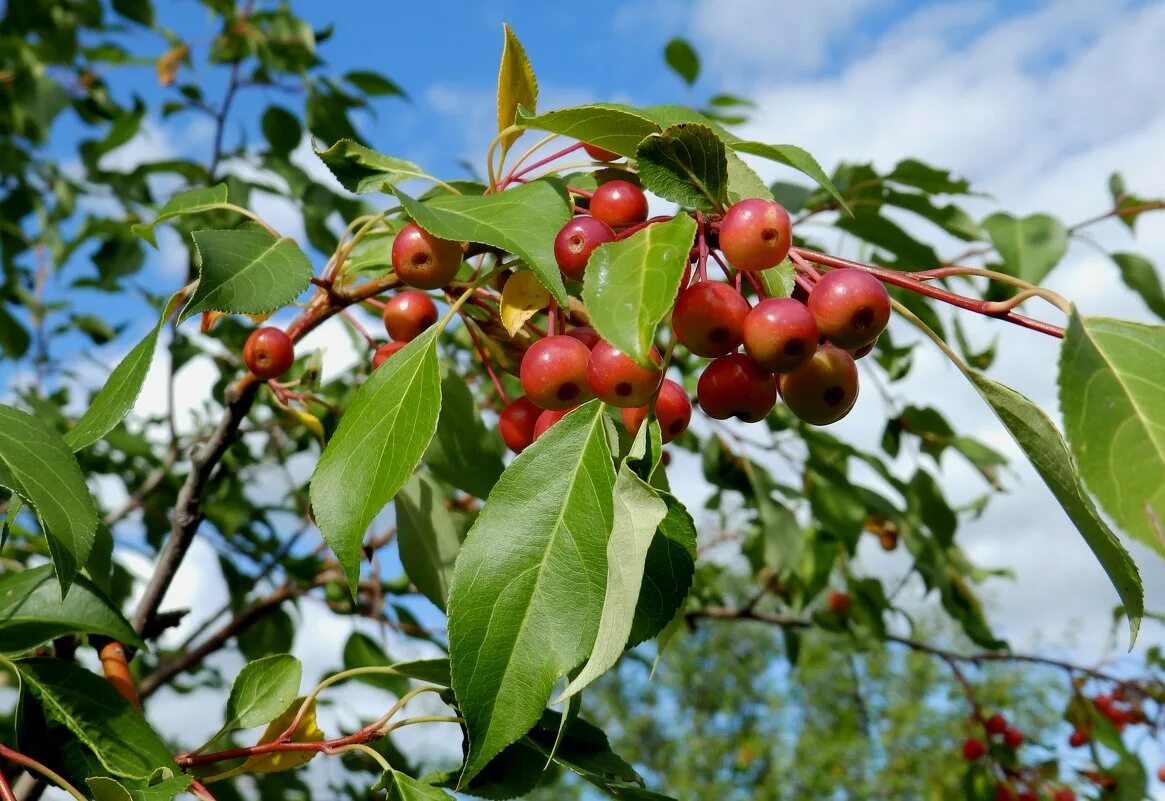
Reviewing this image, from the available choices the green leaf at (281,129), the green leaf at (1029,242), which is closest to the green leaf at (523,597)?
the green leaf at (1029,242)

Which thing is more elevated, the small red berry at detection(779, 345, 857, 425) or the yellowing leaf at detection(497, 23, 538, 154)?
the yellowing leaf at detection(497, 23, 538, 154)

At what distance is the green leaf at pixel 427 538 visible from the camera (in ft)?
4.04

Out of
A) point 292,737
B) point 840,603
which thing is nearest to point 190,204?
A: point 292,737

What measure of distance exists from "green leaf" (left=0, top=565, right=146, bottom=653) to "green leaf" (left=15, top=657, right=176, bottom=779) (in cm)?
5

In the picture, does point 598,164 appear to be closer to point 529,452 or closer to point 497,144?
point 497,144

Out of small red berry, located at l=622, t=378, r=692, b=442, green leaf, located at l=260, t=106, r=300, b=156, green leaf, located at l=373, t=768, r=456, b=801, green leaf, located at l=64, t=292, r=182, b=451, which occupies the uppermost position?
green leaf, located at l=260, t=106, r=300, b=156

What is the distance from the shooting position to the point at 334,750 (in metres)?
1.03

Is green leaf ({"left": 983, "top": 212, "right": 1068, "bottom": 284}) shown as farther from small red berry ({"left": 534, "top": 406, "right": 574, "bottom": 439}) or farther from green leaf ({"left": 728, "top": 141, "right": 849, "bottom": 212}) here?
small red berry ({"left": 534, "top": 406, "right": 574, "bottom": 439})

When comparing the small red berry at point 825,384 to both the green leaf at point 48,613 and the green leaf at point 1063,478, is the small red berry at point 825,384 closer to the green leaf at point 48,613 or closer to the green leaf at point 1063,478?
the green leaf at point 1063,478

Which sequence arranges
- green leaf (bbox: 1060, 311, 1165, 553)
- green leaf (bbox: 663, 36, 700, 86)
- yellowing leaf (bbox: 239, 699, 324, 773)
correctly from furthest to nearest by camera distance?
1. green leaf (bbox: 663, 36, 700, 86)
2. yellowing leaf (bbox: 239, 699, 324, 773)
3. green leaf (bbox: 1060, 311, 1165, 553)

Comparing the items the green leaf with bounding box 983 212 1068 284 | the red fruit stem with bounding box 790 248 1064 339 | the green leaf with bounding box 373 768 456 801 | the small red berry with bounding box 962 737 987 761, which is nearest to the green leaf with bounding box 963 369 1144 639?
the red fruit stem with bounding box 790 248 1064 339

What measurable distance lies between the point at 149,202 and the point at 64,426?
751mm

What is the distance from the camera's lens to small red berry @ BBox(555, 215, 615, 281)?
87 cm

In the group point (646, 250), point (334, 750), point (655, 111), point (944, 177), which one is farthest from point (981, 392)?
point (944, 177)
